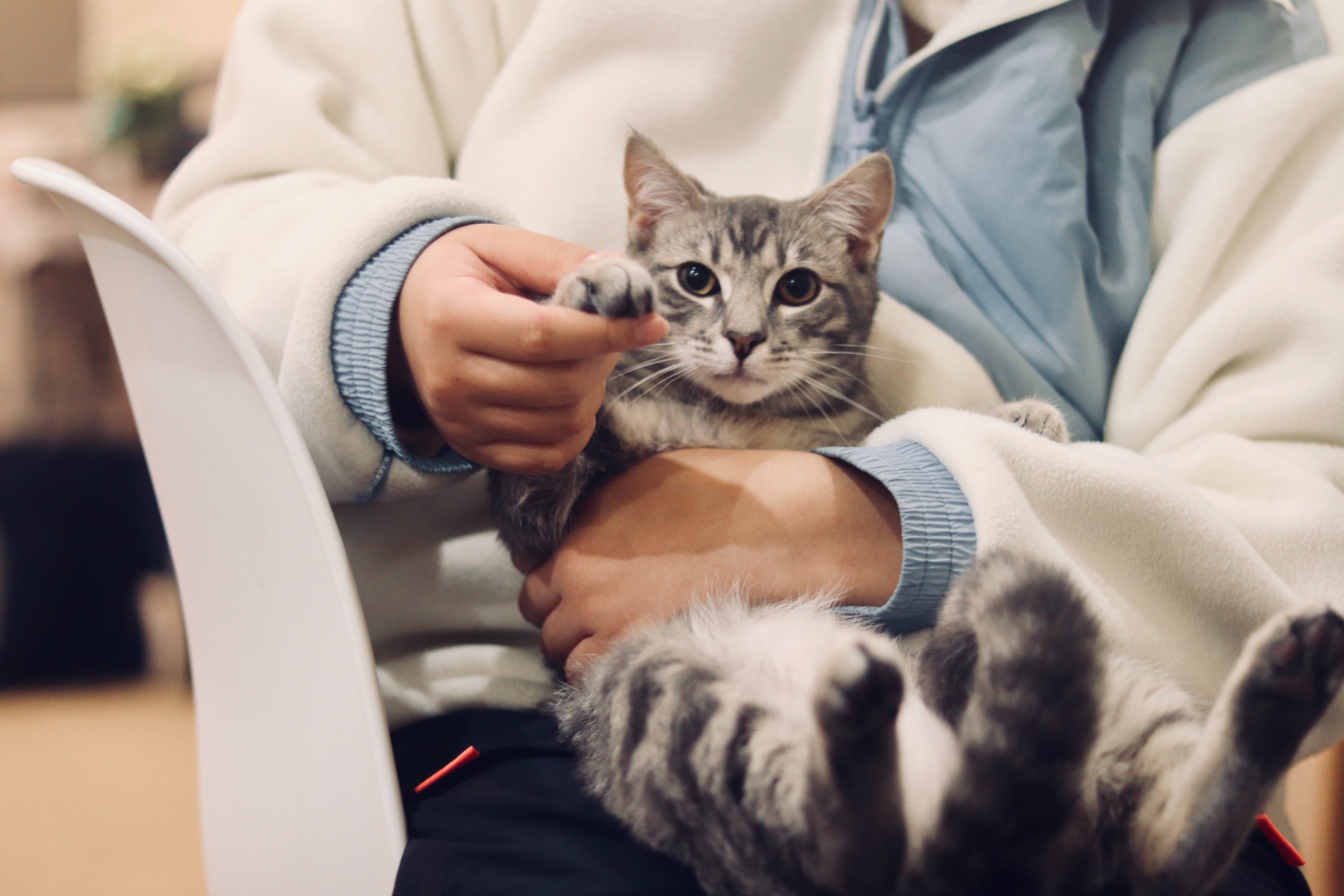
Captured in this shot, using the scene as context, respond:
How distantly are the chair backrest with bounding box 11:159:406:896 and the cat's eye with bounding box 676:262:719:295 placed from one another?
510mm

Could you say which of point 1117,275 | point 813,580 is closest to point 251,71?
point 813,580

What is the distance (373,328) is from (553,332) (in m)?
0.23

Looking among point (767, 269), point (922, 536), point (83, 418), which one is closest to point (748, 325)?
point (767, 269)

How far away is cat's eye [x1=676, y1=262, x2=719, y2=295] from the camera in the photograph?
0.91m

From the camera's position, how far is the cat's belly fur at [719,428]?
0.81m

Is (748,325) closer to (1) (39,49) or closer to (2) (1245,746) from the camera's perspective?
(2) (1245,746)

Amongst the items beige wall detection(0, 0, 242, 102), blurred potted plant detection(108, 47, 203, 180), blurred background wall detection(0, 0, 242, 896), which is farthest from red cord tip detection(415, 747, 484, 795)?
beige wall detection(0, 0, 242, 102)

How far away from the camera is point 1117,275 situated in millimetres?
934

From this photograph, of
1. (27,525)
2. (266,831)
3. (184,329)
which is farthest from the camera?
(27,525)

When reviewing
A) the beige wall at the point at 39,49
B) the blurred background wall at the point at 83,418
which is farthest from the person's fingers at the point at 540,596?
the beige wall at the point at 39,49

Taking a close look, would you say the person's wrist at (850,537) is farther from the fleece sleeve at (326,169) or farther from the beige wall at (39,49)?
the beige wall at (39,49)

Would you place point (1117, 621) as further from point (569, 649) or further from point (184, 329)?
point (184, 329)

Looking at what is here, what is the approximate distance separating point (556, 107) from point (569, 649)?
0.70 meters

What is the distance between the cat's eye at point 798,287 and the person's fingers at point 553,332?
1.29ft
